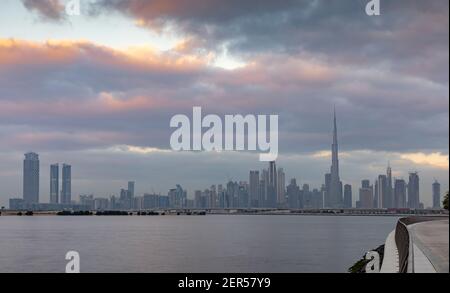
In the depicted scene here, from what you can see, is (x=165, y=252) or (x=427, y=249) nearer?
(x=427, y=249)

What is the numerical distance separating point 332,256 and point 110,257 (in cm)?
2573

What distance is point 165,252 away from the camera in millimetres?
73688

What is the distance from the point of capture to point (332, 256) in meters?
70.2
